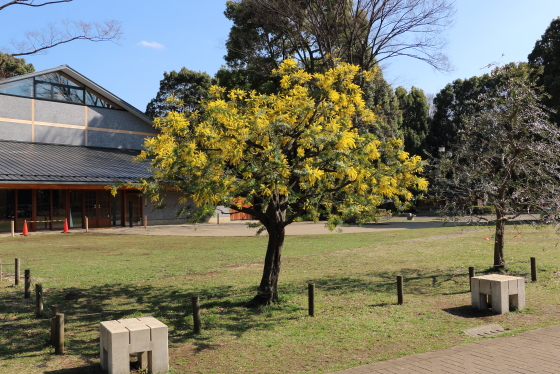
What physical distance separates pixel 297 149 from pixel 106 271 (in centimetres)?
736

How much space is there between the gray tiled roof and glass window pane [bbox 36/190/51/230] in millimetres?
1983

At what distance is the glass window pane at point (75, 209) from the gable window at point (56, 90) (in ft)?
20.8

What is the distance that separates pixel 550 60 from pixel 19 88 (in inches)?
1415

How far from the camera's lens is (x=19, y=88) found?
2888cm

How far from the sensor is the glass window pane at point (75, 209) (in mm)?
29094

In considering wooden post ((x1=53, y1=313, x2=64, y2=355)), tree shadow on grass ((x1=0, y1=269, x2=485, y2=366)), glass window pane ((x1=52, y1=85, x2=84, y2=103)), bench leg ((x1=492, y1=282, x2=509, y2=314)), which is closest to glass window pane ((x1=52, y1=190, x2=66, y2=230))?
glass window pane ((x1=52, y1=85, x2=84, y2=103))

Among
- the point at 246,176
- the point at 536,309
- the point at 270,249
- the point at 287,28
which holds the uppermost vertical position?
the point at 287,28

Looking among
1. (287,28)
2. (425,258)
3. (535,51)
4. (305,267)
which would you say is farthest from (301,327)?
(535,51)

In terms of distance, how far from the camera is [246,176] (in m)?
7.98

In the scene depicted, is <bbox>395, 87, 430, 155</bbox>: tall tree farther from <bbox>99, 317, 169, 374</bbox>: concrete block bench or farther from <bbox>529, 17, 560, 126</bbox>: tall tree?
<bbox>99, 317, 169, 374</bbox>: concrete block bench

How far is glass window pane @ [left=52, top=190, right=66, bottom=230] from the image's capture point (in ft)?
92.7

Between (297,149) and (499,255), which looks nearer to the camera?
(297,149)

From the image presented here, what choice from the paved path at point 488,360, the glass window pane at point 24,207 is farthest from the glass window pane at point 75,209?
the paved path at point 488,360

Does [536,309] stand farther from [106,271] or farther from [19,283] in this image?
[19,283]
